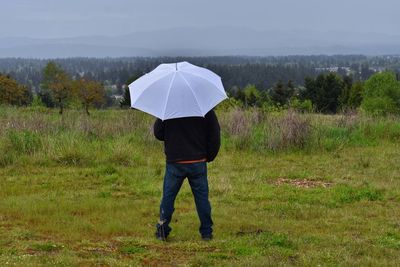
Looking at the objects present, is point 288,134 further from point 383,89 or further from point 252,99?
point 383,89

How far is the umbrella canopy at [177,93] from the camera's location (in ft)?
18.0

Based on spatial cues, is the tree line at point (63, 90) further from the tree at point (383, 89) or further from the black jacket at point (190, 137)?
the black jacket at point (190, 137)

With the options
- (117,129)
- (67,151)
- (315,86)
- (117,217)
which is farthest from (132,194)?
(315,86)

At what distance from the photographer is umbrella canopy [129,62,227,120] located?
5480 mm

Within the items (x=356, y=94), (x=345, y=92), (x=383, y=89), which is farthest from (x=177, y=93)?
(x=345, y=92)

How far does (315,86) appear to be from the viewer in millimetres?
66062

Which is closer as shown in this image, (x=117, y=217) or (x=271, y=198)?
(x=117, y=217)

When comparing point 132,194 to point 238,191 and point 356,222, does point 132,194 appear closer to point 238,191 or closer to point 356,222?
point 238,191

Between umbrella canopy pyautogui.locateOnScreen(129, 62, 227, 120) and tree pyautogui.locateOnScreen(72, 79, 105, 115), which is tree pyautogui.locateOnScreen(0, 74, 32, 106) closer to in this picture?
tree pyautogui.locateOnScreen(72, 79, 105, 115)

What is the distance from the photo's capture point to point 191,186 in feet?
19.4

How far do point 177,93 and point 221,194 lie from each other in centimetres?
347

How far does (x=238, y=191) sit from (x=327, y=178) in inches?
83.1

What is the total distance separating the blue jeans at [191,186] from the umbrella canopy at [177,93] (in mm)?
626

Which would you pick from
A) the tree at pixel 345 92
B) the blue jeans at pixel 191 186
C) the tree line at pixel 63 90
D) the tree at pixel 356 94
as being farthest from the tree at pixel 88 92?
the blue jeans at pixel 191 186
